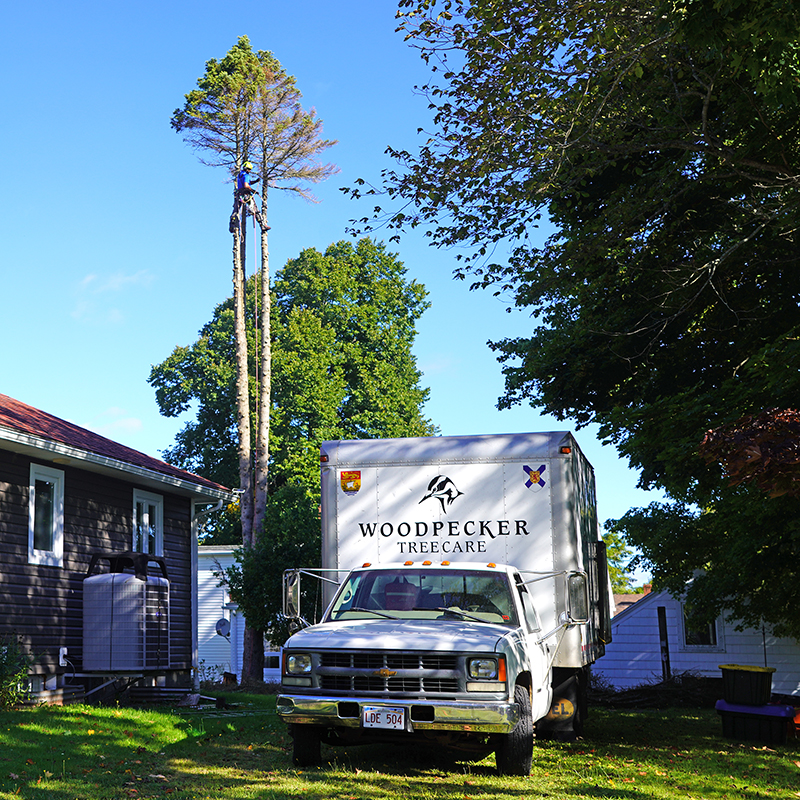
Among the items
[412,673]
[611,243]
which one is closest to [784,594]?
[611,243]

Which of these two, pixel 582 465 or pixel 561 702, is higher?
pixel 582 465

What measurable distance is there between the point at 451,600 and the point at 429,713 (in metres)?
1.41

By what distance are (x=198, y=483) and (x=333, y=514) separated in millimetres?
10162

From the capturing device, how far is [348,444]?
427 inches

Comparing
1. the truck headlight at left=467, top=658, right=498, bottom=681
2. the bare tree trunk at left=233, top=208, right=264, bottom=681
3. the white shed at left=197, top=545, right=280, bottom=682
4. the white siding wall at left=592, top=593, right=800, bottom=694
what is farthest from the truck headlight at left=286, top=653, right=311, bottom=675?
the white shed at left=197, top=545, right=280, bottom=682

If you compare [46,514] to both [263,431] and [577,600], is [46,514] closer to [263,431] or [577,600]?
[577,600]

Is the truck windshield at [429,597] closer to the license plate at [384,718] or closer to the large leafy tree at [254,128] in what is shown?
the license plate at [384,718]

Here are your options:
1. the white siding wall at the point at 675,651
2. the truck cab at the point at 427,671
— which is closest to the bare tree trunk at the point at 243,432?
the white siding wall at the point at 675,651

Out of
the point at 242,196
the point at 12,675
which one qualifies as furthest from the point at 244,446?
the point at 12,675

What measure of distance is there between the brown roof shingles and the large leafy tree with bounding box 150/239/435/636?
1612 centimetres

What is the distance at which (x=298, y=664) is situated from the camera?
28.1ft

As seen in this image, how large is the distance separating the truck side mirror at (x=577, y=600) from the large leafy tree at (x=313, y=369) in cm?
2659

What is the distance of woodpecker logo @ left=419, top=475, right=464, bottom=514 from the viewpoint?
34.3 ft

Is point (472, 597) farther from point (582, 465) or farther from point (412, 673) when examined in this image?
point (582, 465)
